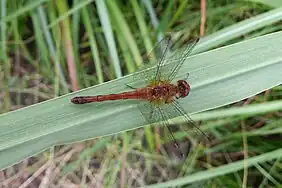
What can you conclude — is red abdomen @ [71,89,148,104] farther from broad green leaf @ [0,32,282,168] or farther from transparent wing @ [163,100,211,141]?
transparent wing @ [163,100,211,141]

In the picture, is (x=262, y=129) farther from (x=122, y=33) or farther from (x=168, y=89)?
(x=122, y=33)

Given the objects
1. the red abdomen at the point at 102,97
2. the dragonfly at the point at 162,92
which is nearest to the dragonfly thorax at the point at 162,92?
the dragonfly at the point at 162,92

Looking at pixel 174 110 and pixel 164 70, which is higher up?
pixel 164 70

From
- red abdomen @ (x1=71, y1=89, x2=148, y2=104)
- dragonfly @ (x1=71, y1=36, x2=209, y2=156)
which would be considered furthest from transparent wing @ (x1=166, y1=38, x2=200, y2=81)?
red abdomen @ (x1=71, y1=89, x2=148, y2=104)

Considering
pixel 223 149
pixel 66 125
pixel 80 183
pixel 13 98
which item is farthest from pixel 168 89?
pixel 13 98

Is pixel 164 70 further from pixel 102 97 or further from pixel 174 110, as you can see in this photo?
pixel 102 97

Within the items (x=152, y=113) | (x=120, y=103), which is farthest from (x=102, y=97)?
(x=152, y=113)

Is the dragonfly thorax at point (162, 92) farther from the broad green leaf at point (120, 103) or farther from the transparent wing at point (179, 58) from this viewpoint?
the broad green leaf at point (120, 103)
